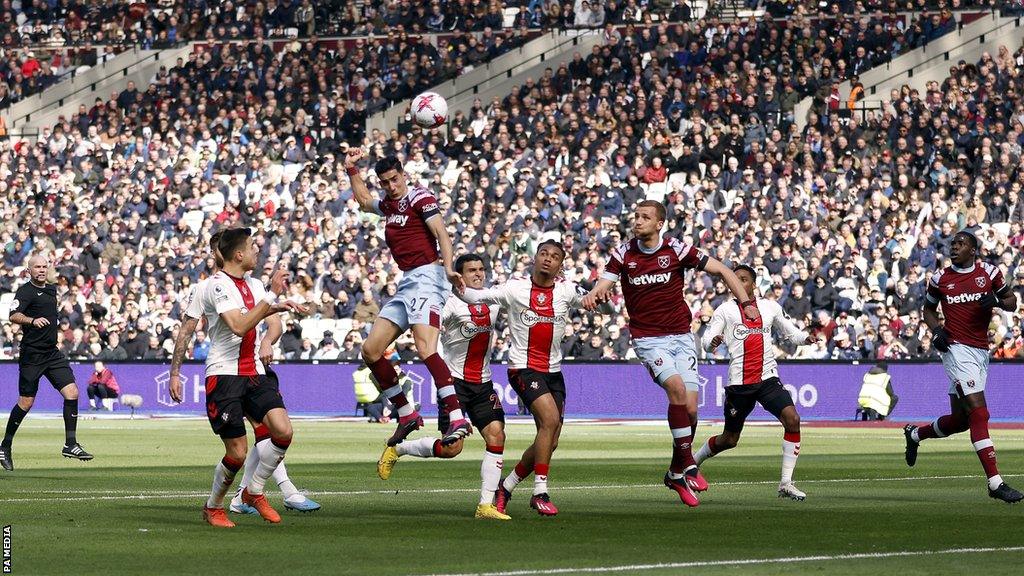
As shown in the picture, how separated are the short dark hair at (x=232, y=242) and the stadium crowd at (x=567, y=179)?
71.3 ft

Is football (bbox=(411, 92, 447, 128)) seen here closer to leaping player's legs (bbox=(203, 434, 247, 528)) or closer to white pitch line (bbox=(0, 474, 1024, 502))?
white pitch line (bbox=(0, 474, 1024, 502))

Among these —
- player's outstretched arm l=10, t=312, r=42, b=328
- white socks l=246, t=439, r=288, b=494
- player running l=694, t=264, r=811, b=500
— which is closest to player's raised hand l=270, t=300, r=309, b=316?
white socks l=246, t=439, r=288, b=494

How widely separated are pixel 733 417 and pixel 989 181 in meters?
20.8

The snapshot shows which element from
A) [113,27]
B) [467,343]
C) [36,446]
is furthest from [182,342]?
[113,27]

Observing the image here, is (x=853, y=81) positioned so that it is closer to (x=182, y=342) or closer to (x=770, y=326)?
(x=770, y=326)

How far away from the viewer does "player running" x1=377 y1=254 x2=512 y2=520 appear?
13375mm

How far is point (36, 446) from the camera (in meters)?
24.7

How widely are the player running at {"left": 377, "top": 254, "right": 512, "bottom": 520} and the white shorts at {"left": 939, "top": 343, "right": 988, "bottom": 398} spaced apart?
4221 millimetres

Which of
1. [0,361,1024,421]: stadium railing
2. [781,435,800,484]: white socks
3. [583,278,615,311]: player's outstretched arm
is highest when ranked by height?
[583,278,615,311]: player's outstretched arm

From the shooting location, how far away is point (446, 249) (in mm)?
14570

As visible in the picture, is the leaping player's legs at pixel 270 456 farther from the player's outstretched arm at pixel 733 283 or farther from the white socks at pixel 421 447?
the player's outstretched arm at pixel 733 283

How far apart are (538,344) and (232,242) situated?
2624mm

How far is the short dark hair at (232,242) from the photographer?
12594mm

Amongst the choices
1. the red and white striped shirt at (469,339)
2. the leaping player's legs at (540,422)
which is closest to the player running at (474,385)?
the red and white striped shirt at (469,339)
